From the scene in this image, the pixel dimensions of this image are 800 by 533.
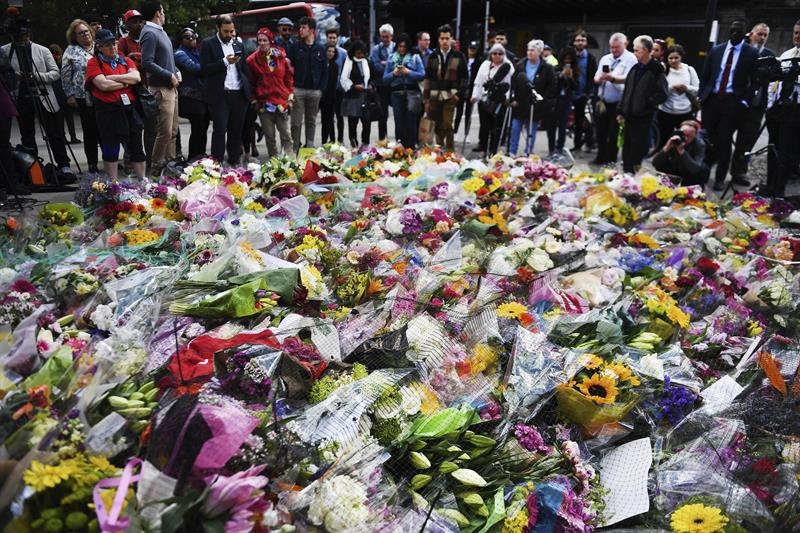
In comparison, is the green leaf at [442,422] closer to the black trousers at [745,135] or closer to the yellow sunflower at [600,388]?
the yellow sunflower at [600,388]

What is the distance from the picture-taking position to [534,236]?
450 centimetres

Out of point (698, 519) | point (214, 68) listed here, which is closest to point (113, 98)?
point (214, 68)

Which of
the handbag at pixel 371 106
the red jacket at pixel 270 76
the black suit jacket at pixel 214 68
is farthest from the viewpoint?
the handbag at pixel 371 106

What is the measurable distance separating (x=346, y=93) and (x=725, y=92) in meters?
5.00

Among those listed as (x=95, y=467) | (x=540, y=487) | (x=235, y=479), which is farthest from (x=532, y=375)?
(x=95, y=467)

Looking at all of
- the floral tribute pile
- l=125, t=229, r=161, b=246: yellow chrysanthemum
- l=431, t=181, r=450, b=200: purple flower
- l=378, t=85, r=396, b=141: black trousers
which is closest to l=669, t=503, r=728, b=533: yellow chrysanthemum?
the floral tribute pile

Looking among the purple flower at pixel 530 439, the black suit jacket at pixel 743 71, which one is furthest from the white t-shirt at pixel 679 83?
the purple flower at pixel 530 439

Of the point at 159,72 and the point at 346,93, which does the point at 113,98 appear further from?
the point at 346,93

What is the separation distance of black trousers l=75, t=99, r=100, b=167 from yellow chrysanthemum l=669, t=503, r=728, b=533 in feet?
22.0

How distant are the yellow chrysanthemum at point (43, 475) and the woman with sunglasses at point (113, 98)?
4521 millimetres

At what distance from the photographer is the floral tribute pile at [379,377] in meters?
1.69

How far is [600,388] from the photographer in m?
2.47

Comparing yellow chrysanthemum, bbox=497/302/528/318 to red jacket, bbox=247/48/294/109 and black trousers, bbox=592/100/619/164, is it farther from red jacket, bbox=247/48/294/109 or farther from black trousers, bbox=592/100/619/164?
black trousers, bbox=592/100/619/164

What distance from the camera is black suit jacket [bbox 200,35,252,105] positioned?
6.68m
